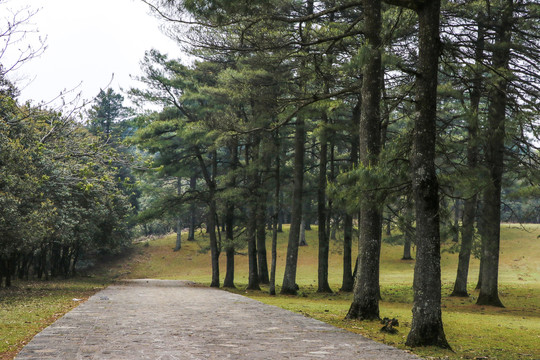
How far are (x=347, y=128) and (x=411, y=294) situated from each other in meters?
6.44

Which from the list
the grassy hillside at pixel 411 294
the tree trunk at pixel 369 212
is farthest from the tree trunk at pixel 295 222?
the tree trunk at pixel 369 212

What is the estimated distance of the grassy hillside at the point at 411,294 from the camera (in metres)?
8.22

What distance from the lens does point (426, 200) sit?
7.32 metres

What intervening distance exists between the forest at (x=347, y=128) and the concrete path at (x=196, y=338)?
1308 mm

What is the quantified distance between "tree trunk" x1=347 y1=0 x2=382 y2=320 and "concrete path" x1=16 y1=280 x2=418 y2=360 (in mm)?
1370

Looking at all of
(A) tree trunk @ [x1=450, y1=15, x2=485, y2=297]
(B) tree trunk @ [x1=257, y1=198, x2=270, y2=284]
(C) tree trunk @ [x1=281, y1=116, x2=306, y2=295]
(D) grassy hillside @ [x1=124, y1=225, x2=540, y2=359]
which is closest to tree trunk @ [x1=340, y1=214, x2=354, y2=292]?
(D) grassy hillside @ [x1=124, y1=225, x2=540, y2=359]

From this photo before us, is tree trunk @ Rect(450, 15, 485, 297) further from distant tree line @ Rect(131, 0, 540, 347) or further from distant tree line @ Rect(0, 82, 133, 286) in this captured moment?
distant tree line @ Rect(0, 82, 133, 286)

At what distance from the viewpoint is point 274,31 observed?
11078 millimetres

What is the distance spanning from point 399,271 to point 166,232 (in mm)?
35739

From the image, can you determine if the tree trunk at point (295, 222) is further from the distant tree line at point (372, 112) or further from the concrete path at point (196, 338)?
the concrete path at point (196, 338)

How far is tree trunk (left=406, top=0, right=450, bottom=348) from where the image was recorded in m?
7.17

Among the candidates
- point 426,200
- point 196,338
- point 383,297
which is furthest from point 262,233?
point 426,200

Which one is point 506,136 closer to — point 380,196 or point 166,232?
point 380,196

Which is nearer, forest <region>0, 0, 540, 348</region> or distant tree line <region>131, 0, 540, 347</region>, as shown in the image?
distant tree line <region>131, 0, 540, 347</region>
